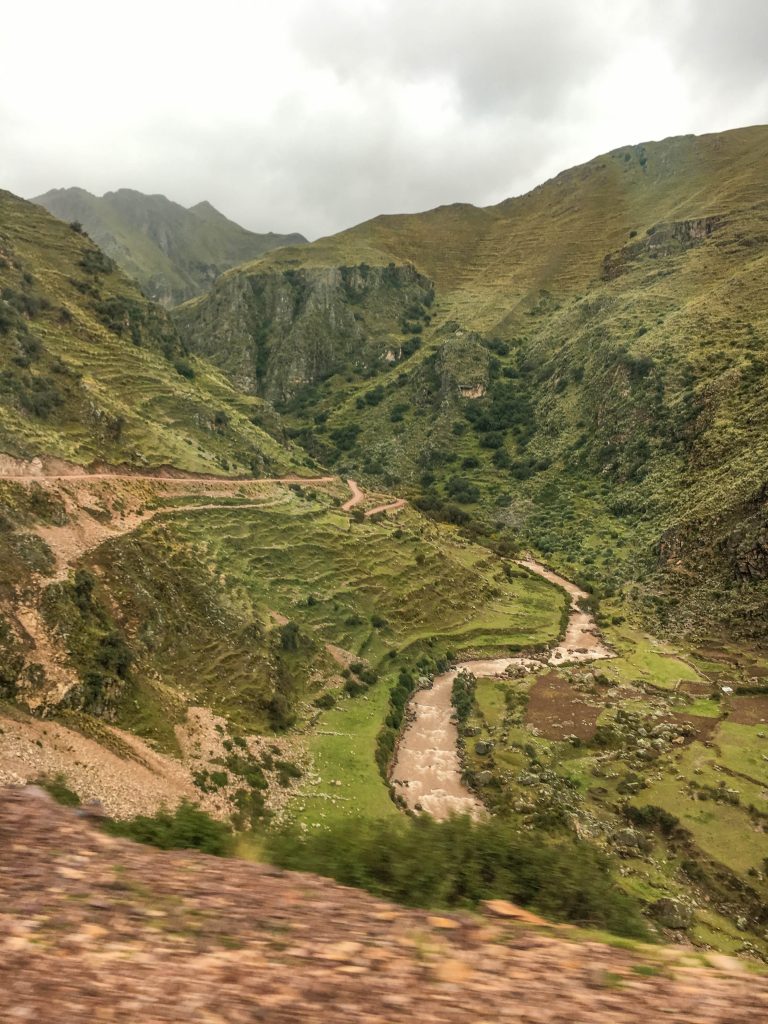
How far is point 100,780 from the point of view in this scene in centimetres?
2362

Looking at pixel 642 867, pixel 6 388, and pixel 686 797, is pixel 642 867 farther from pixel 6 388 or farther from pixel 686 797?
pixel 6 388

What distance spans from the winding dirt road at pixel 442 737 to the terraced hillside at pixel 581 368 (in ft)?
40.1

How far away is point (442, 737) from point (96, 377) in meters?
48.4

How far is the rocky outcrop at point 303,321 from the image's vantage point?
164 meters

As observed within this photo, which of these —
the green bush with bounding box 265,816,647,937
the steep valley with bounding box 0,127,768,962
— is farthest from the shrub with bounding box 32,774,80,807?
the green bush with bounding box 265,816,647,937

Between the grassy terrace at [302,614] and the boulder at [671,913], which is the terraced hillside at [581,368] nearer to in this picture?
the grassy terrace at [302,614]

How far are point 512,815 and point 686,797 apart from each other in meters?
11.1

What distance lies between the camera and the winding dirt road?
3556 centimetres

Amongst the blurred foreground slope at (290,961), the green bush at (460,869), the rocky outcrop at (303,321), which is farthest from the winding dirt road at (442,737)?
the rocky outcrop at (303,321)

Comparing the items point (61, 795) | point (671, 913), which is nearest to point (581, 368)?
point (671, 913)

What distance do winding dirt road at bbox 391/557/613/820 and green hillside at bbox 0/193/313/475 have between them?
30.7 meters

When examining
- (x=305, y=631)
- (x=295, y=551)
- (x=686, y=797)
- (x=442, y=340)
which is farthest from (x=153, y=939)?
(x=442, y=340)

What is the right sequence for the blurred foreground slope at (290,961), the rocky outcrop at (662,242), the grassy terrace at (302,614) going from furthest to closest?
1. the rocky outcrop at (662,242)
2. the grassy terrace at (302,614)
3. the blurred foreground slope at (290,961)

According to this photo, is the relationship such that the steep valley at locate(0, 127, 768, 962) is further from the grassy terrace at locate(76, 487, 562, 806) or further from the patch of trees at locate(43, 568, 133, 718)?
the grassy terrace at locate(76, 487, 562, 806)
